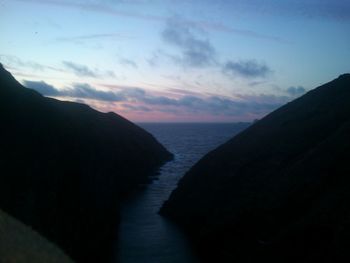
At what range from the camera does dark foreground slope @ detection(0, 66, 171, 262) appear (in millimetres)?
38312

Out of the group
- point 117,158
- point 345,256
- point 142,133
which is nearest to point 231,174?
point 345,256

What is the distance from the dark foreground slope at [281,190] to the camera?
38.8 metres

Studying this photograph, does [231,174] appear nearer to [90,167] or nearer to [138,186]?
[90,167]

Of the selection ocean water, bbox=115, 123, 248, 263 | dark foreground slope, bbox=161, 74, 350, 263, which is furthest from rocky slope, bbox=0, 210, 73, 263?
ocean water, bbox=115, 123, 248, 263

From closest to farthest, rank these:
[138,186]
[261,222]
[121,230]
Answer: [261,222] < [121,230] < [138,186]

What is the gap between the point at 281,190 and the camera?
1978 inches

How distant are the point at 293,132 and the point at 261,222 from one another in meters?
24.8

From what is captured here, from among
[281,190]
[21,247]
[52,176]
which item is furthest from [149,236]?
[21,247]

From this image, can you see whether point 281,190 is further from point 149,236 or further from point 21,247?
point 21,247

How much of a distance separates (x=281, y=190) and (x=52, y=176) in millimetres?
29767

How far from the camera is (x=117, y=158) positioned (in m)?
108

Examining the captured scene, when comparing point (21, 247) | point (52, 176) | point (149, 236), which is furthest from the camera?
point (149, 236)

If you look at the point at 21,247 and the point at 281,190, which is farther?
the point at 281,190

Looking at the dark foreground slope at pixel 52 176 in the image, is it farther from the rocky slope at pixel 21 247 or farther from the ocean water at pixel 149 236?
the rocky slope at pixel 21 247
